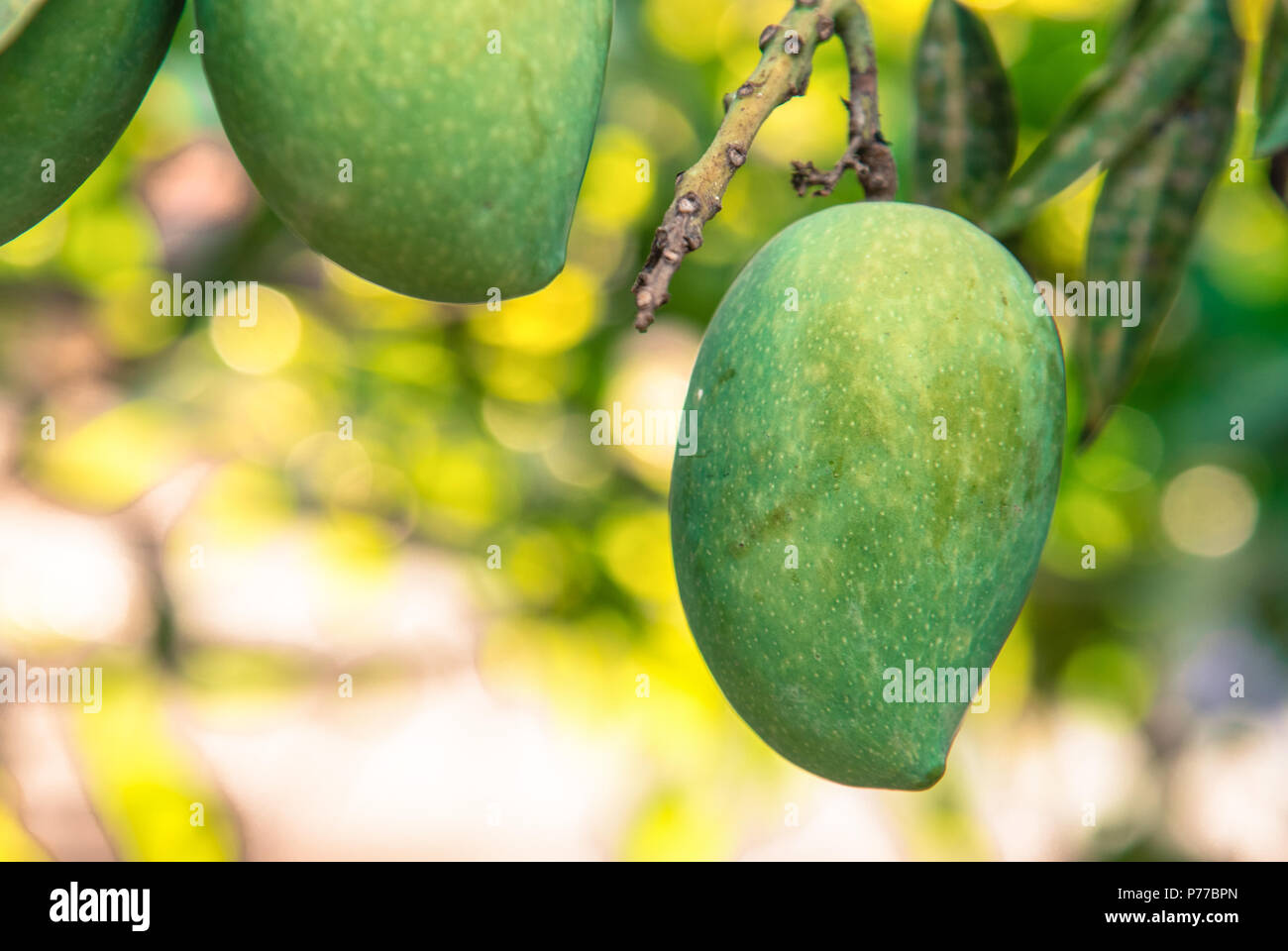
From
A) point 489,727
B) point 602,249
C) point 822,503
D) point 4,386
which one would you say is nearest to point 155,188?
point 4,386

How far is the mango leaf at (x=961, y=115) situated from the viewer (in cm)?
81

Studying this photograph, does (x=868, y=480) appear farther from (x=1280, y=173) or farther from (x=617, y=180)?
(x=617, y=180)

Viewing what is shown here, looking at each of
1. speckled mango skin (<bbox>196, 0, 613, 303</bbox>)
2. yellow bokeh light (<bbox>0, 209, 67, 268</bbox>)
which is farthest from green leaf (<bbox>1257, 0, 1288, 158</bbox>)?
yellow bokeh light (<bbox>0, 209, 67, 268</bbox>)

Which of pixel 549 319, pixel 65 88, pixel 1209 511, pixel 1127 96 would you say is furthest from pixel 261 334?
pixel 1209 511

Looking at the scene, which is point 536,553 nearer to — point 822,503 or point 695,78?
point 695,78

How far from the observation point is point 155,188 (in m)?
1.57

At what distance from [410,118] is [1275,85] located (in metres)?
0.55

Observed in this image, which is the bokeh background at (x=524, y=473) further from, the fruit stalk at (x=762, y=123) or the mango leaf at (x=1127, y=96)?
the fruit stalk at (x=762, y=123)

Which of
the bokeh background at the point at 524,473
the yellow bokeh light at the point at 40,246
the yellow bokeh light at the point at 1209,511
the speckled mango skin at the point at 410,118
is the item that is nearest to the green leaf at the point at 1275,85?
the speckled mango skin at the point at 410,118

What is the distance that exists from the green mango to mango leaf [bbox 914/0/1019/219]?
0.51m

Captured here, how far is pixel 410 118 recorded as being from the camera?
52cm

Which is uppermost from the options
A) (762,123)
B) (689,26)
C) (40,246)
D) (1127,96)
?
(689,26)

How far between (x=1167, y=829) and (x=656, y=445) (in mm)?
1010

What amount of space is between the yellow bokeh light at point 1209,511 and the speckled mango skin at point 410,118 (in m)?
1.39
